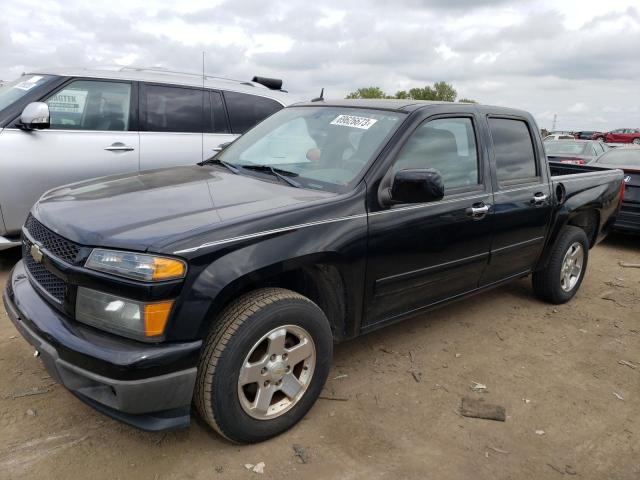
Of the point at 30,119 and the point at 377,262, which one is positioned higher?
the point at 30,119

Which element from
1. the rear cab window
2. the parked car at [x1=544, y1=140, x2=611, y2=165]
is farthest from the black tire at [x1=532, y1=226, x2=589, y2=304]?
the parked car at [x1=544, y1=140, x2=611, y2=165]

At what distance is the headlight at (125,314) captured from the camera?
2.20 m

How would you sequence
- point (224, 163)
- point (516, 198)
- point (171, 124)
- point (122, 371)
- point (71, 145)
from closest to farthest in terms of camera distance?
point (122, 371), point (224, 163), point (516, 198), point (71, 145), point (171, 124)

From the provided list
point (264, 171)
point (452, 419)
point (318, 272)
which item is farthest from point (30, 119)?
point (452, 419)

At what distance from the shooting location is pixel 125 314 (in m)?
2.23

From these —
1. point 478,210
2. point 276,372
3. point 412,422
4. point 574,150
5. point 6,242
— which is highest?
point 574,150

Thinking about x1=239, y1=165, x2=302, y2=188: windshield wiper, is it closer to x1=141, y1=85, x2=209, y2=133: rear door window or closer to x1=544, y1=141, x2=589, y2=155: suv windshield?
x1=141, y1=85, x2=209, y2=133: rear door window

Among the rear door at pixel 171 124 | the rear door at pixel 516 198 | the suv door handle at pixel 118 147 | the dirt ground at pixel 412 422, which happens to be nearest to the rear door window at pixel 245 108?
the rear door at pixel 171 124

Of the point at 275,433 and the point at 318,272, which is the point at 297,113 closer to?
the point at 318,272

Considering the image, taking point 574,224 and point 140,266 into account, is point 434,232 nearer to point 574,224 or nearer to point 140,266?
point 140,266

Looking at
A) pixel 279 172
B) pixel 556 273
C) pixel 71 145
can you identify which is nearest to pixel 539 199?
pixel 556 273

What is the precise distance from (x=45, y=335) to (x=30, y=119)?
2.86 meters

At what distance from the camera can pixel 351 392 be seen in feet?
10.5

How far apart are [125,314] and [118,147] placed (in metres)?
3.38
